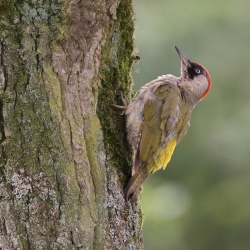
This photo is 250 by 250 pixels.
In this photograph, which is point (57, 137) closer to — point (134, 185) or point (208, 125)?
point (134, 185)

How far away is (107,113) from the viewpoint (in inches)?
162

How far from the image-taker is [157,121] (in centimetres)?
486

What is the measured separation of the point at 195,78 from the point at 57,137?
2.47 meters

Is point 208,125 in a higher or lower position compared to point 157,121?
higher

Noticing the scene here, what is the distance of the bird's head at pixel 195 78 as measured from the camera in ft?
18.4

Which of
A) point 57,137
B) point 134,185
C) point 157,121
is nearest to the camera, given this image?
point 57,137

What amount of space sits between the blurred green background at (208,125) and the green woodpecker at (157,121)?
2.67 m

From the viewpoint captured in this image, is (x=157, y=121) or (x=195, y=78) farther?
(x=195, y=78)

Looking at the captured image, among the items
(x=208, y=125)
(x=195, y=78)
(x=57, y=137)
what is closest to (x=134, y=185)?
(x=57, y=137)

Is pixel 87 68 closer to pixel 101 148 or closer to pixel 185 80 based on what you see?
pixel 101 148

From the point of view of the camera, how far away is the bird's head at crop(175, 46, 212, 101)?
559 centimetres

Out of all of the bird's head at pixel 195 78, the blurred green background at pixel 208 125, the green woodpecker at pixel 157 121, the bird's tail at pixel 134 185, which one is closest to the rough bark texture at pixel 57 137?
the bird's tail at pixel 134 185

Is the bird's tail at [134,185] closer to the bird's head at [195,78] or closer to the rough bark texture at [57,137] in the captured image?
the rough bark texture at [57,137]

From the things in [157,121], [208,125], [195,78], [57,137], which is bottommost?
[57,137]
